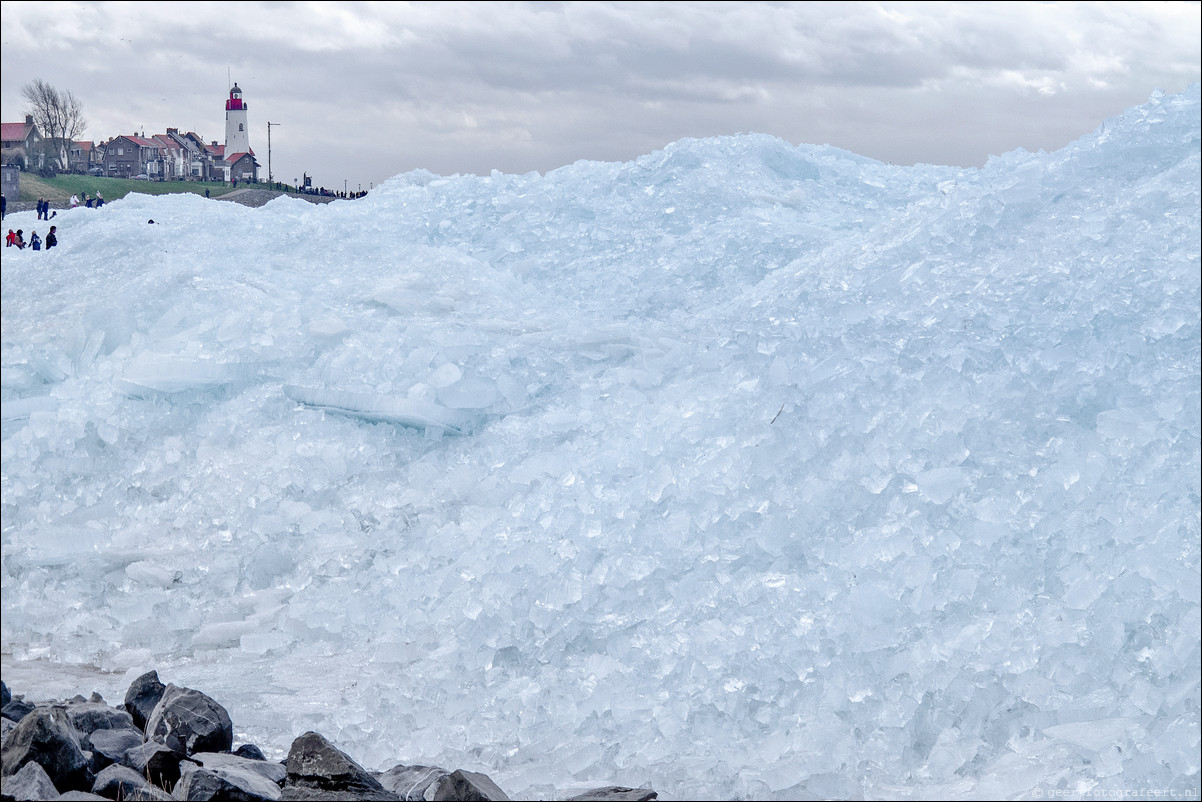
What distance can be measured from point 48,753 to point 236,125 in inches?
267

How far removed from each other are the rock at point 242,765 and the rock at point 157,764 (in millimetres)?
113

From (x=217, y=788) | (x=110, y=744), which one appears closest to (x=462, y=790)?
(x=217, y=788)

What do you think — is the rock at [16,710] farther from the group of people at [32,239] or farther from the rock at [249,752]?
the group of people at [32,239]

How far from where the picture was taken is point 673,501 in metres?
5.18

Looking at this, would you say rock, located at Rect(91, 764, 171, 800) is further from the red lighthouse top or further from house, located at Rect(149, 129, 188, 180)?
house, located at Rect(149, 129, 188, 180)

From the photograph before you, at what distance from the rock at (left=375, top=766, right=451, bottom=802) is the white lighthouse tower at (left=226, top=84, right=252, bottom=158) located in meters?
4.63

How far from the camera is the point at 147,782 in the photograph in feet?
11.8

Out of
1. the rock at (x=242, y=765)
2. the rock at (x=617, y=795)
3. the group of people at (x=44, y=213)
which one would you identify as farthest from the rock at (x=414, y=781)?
the group of people at (x=44, y=213)

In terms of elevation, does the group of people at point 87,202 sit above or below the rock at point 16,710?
above

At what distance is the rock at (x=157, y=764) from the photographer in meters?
3.65

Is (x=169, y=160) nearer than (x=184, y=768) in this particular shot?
No

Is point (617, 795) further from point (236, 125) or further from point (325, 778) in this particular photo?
point (236, 125)

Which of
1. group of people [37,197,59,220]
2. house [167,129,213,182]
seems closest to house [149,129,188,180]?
house [167,129,213,182]

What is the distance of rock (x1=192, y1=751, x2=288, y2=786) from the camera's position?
3.71m
